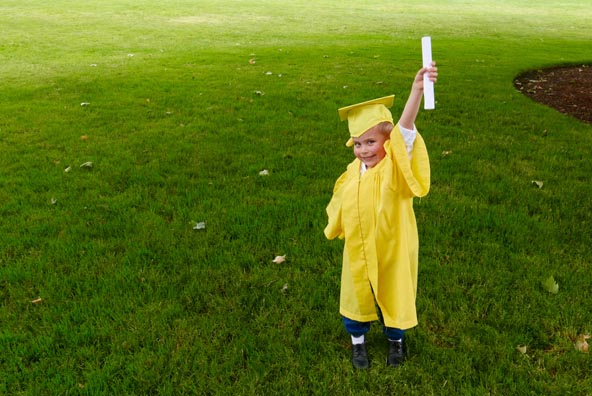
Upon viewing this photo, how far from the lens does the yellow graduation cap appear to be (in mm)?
2515

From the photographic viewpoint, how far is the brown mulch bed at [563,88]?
8.36m

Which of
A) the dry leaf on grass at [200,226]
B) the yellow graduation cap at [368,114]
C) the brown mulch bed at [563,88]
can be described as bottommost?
the dry leaf on grass at [200,226]

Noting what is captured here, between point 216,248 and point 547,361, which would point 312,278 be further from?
point 547,361

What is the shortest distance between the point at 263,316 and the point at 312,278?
0.55 meters

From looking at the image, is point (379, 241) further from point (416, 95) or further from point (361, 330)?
point (416, 95)

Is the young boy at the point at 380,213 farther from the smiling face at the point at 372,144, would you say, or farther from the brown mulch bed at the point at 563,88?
the brown mulch bed at the point at 563,88

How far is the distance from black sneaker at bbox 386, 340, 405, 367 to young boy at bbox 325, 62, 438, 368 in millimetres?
305

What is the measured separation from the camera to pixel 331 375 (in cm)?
299

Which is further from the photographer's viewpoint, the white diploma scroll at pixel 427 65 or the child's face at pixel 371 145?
the child's face at pixel 371 145

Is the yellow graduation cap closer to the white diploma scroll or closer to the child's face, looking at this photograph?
the child's face

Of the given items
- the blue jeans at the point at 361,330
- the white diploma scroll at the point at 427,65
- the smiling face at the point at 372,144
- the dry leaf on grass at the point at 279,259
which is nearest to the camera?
the white diploma scroll at the point at 427,65

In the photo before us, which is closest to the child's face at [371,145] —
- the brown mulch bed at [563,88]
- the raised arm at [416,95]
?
the raised arm at [416,95]

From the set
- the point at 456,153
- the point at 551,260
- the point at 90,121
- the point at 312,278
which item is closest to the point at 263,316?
the point at 312,278

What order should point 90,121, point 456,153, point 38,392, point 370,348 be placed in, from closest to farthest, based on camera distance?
point 38,392 < point 370,348 < point 456,153 < point 90,121
